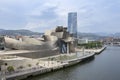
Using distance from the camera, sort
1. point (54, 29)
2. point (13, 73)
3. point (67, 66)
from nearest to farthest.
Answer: point (13, 73)
point (67, 66)
point (54, 29)

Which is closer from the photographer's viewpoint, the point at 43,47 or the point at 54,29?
the point at 43,47

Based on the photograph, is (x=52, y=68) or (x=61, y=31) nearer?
(x=52, y=68)

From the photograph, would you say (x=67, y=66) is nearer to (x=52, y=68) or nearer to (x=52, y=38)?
(x=52, y=68)

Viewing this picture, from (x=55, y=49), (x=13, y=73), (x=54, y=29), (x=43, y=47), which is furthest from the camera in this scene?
(x=54, y=29)

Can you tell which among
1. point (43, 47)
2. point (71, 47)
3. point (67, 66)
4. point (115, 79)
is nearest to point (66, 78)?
point (115, 79)

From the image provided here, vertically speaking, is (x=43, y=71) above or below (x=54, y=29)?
below

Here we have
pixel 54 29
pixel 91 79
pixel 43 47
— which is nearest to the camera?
pixel 91 79

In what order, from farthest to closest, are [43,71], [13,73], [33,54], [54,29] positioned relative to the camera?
[54,29] < [33,54] < [43,71] < [13,73]

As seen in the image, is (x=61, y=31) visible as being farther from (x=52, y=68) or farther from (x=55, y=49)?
(x=52, y=68)

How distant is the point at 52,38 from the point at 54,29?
8.61m

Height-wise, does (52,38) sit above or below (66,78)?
above

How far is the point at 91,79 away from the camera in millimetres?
36375

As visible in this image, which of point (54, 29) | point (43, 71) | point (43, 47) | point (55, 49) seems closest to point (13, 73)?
point (43, 71)

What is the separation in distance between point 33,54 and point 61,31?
2389 cm
